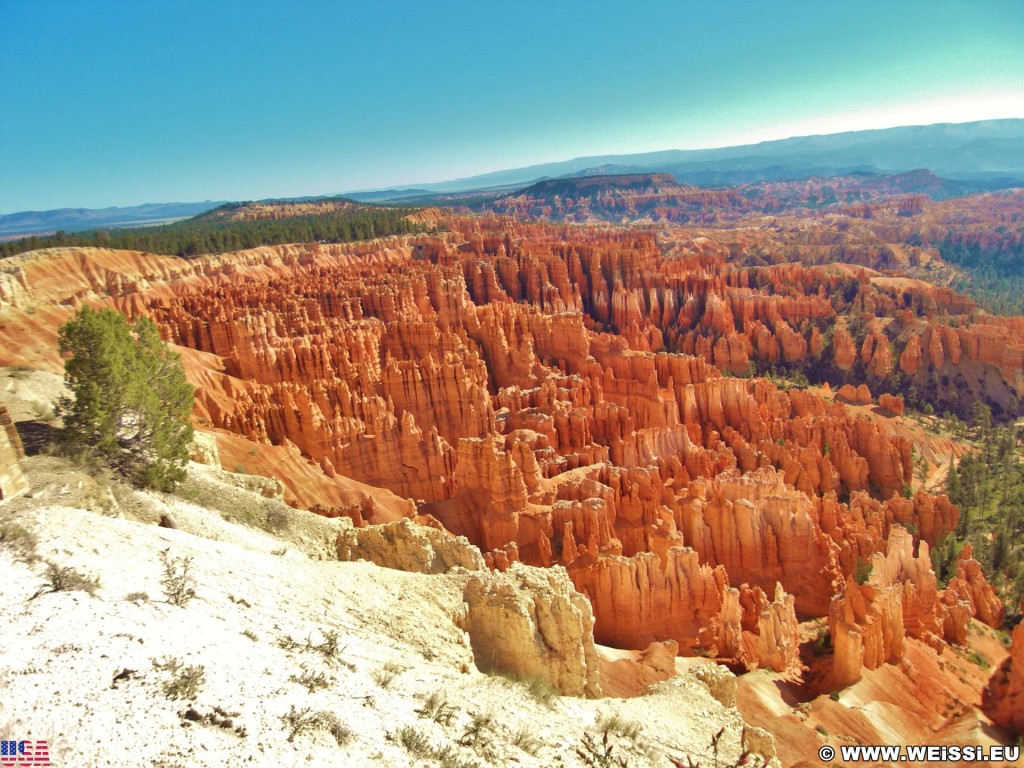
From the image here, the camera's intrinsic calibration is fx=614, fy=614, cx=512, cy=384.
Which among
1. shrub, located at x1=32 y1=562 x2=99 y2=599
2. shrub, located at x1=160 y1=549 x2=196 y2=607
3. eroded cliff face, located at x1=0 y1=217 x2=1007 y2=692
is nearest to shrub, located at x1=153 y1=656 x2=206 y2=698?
shrub, located at x1=160 y1=549 x2=196 y2=607

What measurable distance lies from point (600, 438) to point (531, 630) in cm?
2196

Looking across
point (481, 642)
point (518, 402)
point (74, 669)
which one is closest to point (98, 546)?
point (74, 669)

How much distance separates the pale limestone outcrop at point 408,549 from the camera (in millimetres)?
12148

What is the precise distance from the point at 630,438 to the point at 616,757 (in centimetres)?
2219

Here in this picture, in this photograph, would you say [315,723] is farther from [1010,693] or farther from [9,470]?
[1010,693]

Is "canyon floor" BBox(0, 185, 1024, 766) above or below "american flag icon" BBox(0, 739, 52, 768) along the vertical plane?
below

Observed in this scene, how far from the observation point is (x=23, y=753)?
14.2 ft

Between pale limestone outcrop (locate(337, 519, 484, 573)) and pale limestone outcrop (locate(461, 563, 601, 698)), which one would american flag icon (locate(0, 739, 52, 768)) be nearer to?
pale limestone outcrop (locate(461, 563, 601, 698))

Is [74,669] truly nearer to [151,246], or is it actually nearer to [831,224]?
[151,246]

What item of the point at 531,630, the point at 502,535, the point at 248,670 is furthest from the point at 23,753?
the point at 502,535

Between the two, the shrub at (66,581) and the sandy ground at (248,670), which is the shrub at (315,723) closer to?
the sandy ground at (248,670)

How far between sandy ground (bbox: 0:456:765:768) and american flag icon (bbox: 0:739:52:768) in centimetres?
6

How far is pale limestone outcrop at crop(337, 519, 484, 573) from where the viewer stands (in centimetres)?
1215

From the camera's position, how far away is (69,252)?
5559cm
